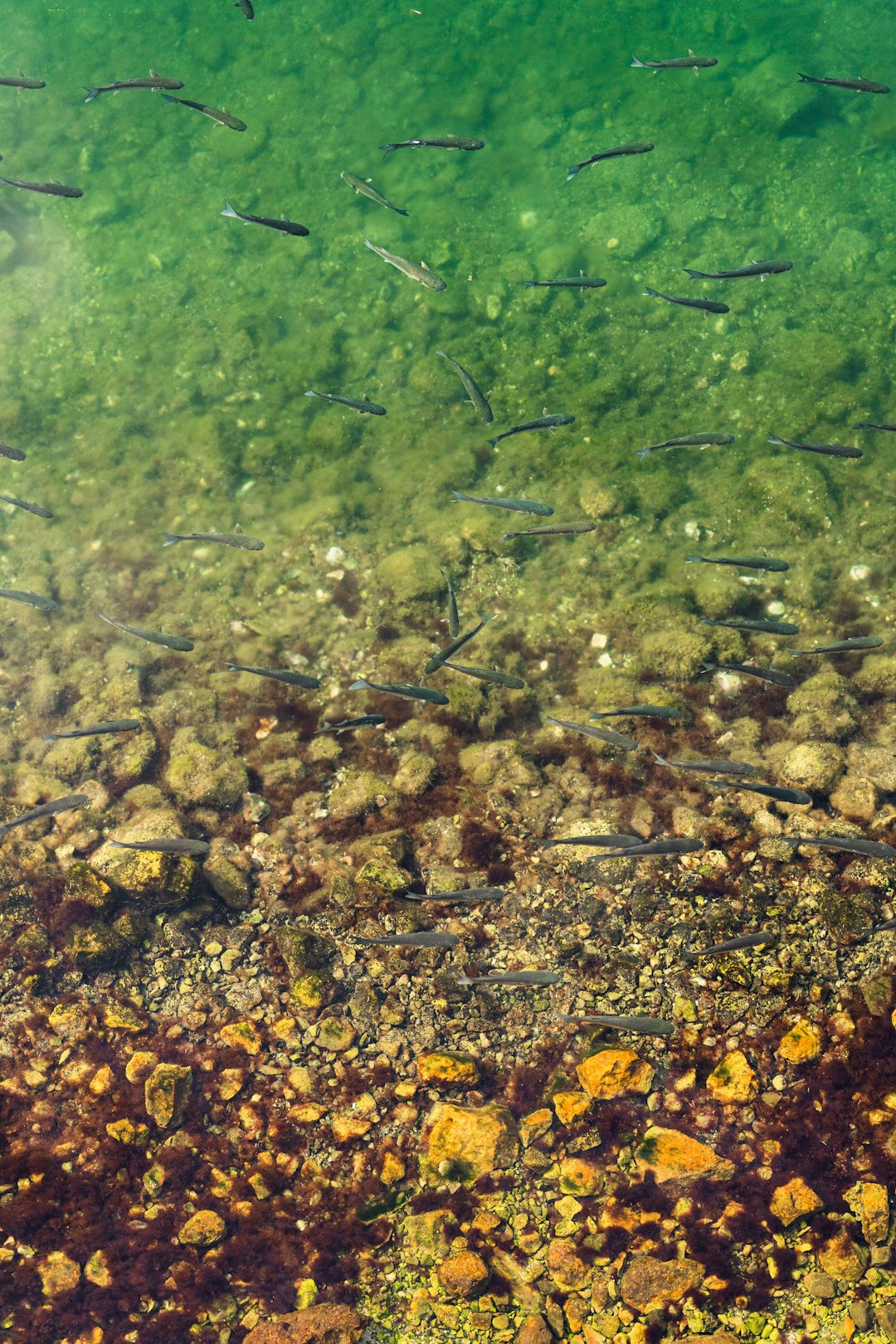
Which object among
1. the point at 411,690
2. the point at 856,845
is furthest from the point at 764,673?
the point at 411,690

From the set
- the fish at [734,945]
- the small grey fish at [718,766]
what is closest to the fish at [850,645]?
the small grey fish at [718,766]

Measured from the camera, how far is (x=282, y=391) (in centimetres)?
991

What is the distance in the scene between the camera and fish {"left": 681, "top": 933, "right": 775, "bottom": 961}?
4.69 meters

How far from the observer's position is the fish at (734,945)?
4.69 meters

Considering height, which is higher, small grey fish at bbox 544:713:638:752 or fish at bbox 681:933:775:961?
small grey fish at bbox 544:713:638:752

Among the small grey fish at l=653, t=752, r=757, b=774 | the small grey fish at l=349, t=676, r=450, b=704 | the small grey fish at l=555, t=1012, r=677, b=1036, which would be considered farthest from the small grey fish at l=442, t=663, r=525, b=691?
the small grey fish at l=555, t=1012, r=677, b=1036

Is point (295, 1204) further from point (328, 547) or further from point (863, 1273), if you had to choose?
point (328, 547)

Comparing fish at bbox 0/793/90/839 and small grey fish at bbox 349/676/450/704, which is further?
small grey fish at bbox 349/676/450/704

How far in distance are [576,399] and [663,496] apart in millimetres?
1786

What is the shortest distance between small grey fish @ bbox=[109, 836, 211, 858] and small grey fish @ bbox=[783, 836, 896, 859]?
13.5 feet

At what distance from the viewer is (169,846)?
17.9 feet

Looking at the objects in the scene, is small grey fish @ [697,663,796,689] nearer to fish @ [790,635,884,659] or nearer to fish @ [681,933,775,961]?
fish @ [790,635,884,659]

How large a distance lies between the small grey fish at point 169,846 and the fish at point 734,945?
336 centimetres

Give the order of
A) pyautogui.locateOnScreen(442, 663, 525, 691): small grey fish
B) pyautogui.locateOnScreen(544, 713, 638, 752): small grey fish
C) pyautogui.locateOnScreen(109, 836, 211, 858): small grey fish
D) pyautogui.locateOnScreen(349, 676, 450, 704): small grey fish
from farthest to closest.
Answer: pyautogui.locateOnScreen(442, 663, 525, 691): small grey fish, pyautogui.locateOnScreen(349, 676, 450, 704): small grey fish, pyautogui.locateOnScreen(544, 713, 638, 752): small grey fish, pyautogui.locateOnScreen(109, 836, 211, 858): small grey fish
